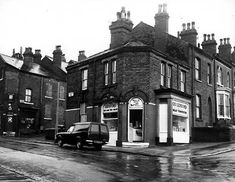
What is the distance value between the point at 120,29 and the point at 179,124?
390 inches

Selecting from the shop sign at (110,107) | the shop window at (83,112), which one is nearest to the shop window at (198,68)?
the shop sign at (110,107)

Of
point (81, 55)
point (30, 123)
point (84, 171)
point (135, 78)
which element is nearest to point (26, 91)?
point (30, 123)

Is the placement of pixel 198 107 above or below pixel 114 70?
below

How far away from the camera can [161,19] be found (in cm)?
3008

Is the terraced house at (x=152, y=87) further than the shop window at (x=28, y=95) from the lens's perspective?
No

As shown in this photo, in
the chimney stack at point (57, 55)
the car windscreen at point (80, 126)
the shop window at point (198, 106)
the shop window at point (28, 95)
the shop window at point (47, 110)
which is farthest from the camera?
the chimney stack at point (57, 55)

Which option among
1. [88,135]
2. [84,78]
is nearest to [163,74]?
[84,78]

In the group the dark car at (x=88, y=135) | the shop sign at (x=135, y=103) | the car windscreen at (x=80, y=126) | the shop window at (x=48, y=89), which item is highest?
the shop window at (x=48, y=89)

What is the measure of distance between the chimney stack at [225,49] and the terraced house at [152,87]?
129 inches

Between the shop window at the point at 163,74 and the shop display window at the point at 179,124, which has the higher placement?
the shop window at the point at 163,74

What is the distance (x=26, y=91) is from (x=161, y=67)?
21730 millimetres

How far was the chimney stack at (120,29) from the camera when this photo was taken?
29.0 meters

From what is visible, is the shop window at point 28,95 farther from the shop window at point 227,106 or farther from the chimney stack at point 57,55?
the shop window at point 227,106

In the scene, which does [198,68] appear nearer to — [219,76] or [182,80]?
[182,80]
